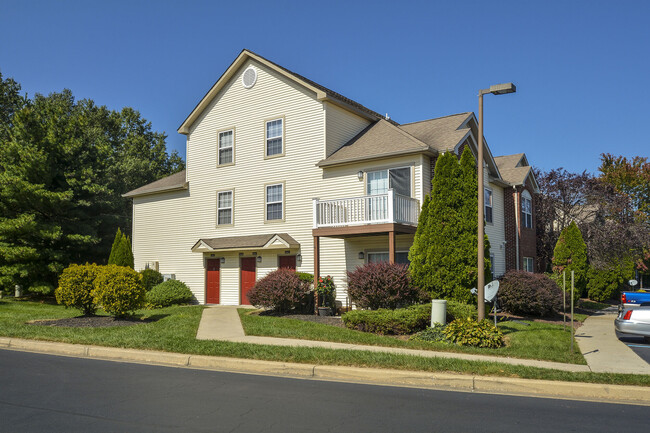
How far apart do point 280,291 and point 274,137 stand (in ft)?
24.3

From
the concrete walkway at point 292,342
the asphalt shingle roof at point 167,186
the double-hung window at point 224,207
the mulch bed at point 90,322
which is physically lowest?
the concrete walkway at point 292,342

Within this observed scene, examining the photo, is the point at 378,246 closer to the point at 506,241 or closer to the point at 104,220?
the point at 506,241

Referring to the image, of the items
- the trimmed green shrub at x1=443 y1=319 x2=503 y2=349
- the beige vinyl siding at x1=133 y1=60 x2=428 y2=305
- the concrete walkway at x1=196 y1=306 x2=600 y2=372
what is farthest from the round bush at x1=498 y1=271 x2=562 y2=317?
the concrete walkway at x1=196 y1=306 x2=600 y2=372

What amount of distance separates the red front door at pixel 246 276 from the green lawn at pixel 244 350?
6069mm

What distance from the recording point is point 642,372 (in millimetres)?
8852

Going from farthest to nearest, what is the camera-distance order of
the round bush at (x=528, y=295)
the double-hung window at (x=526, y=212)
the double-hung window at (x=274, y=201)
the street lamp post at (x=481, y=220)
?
the double-hung window at (x=526, y=212)
the double-hung window at (x=274, y=201)
the round bush at (x=528, y=295)
the street lamp post at (x=481, y=220)

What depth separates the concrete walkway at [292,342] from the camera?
9.40m

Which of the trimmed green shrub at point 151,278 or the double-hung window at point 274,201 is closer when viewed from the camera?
the double-hung window at point 274,201

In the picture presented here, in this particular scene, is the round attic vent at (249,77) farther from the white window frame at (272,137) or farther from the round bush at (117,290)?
the round bush at (117,290)

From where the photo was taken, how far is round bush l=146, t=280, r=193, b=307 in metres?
21.8

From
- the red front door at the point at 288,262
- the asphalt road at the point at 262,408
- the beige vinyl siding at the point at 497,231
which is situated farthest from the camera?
the beige vinyl siding at the point at 497,231

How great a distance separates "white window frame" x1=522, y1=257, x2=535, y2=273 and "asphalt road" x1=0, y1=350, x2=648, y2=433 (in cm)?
1912

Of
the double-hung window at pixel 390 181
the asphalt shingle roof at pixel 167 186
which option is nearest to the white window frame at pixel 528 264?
the double-hung window at pixel 390 181

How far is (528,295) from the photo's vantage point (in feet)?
58.7
